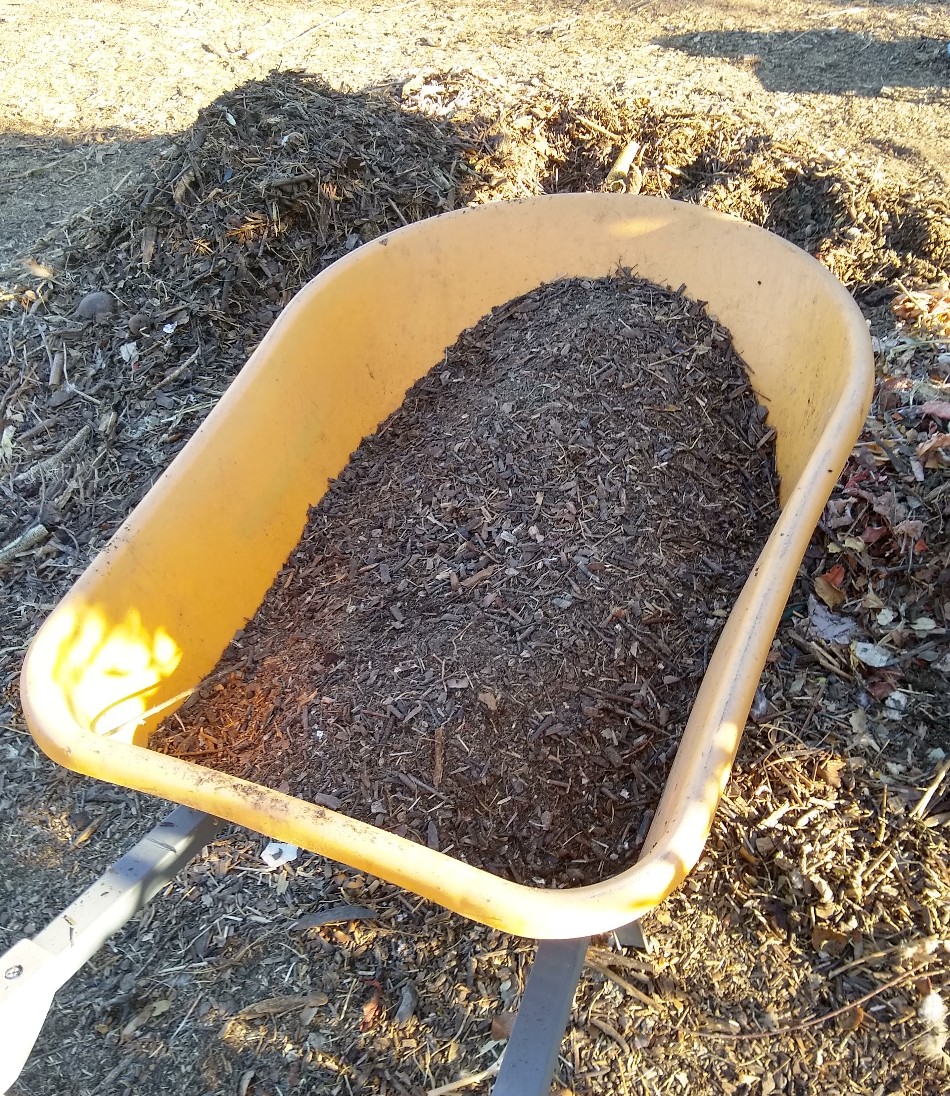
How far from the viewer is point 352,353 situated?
7.02 feet

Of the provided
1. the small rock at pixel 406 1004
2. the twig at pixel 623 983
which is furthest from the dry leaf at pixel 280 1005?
the twig at pixel 623 983

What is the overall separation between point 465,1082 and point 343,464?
1438 mm

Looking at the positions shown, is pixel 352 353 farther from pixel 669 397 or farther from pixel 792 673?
pixel 792 673

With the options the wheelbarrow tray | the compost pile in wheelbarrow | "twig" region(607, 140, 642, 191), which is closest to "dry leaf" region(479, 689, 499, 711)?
the compost pile in wheelbarrow

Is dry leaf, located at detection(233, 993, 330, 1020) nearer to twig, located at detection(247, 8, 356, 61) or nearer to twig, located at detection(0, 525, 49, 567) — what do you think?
twig, located at detection(0, 525, 49, 567)

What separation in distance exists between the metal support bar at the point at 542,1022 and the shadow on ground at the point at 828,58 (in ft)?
15.2

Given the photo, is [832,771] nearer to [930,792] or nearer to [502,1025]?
[930,792]

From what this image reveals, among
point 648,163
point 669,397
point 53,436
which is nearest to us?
point 669,397

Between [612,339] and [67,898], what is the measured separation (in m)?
1.90

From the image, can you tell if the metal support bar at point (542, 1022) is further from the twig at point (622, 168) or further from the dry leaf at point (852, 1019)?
the twig at point (622, 168)

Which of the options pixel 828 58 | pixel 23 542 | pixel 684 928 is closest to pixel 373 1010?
pixel 684 928

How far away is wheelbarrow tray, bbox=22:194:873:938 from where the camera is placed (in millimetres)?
1083

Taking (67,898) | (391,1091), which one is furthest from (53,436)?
(391,1091)

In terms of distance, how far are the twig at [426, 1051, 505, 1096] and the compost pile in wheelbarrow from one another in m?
0.38
